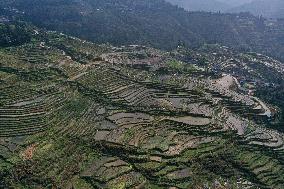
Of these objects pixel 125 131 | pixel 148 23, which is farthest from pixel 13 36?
pixel 148 23

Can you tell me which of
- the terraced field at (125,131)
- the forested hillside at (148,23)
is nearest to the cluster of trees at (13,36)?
the terraced field at (125,131)

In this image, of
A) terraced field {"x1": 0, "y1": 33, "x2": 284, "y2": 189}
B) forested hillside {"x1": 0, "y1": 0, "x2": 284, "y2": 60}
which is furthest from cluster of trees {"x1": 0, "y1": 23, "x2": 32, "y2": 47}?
forested hillside {"x1": 0, "y1": 0, "x2": 284, "y2": 60}

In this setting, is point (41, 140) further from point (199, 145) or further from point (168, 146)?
point (199, 145)

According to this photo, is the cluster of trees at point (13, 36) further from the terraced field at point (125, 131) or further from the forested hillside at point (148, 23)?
the forested hillside at point (148, 23)

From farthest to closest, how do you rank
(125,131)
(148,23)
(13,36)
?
(148,23)
(13,36)
(125,131)

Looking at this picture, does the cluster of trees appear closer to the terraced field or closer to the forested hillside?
the terraced field

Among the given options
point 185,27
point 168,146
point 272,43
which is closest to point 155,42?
point 185,27

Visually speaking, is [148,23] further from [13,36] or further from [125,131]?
[125,131]
